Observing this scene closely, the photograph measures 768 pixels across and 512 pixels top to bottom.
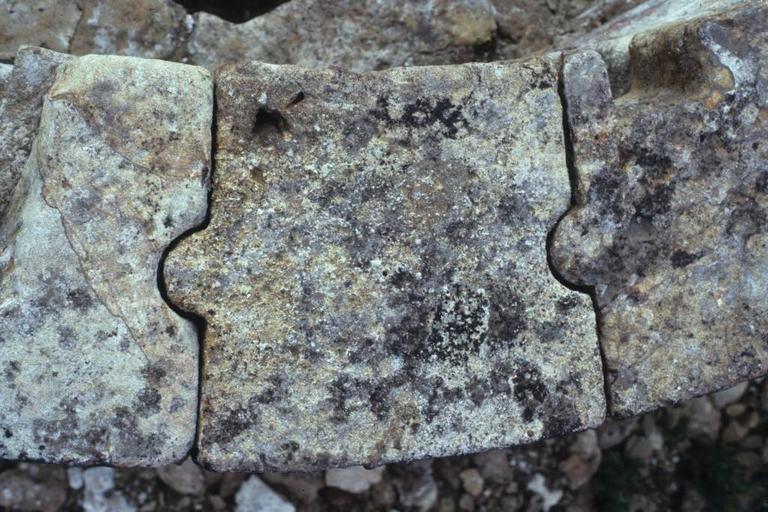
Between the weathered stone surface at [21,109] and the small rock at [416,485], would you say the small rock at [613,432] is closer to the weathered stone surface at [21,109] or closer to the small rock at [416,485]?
the small rock at [416,485]

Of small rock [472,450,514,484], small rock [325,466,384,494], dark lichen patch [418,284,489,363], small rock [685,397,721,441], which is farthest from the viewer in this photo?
small rock [685,397,721,441]

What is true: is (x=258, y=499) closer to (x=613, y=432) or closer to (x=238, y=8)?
(x=613, y=432)

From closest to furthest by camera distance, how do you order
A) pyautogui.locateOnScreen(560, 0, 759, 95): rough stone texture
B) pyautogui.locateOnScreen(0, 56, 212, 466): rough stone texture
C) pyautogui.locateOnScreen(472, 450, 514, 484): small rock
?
pyautogui.locateOnScreen(0, 56, 212, 466): rough stone texture → pyautogui.locateOnScreen(560, 0, 759, 95): rough stone texture → pyautogui.locateOnScreen(472, 450, 514, 484): small rock

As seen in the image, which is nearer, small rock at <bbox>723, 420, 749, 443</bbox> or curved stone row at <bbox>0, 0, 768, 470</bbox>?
Answer: curved stone row at <bbox>0, 0, 768, 470</bbox>

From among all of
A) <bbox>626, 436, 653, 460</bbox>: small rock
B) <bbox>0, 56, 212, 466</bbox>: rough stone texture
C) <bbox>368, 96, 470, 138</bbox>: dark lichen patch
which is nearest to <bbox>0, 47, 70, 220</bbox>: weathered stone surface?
<bbox>0, 56, 212, 466</bbox>: rough stone texture

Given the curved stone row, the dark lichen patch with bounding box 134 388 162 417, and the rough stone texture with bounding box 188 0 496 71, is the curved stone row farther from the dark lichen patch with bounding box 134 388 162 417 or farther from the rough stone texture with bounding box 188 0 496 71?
the rough stone texture with bounding box 188 0 496 71

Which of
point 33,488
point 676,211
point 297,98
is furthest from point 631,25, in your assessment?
point 33,488
